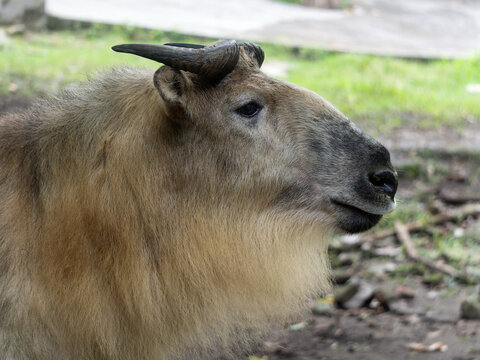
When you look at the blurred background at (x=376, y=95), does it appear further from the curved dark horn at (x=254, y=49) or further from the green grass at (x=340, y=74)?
the curved dark horn at (x=254, y=49)

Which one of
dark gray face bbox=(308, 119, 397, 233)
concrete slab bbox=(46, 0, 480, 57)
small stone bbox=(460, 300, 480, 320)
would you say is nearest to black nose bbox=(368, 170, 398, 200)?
dark gray face bbox=(308, 119, 397, 233)

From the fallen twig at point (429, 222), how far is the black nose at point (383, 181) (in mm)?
3182

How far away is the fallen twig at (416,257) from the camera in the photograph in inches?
221

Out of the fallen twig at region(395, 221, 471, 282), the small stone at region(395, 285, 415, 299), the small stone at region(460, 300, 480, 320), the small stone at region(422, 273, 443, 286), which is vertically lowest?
the small stone at region(395, 285, 415, 299)

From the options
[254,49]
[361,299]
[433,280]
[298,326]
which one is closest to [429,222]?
[433,280]

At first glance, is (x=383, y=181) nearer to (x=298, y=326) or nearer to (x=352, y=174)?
(x=352, y=174)

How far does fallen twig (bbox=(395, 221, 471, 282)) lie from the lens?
5602 millimetres

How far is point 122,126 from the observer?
3221 millimetres

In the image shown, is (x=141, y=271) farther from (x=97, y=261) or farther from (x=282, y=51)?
(x=282, y=51)

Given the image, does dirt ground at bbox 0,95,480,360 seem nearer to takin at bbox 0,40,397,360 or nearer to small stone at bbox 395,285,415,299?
small stone at bbox 395,285,415,299

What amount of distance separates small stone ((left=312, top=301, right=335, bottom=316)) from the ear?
2672mm

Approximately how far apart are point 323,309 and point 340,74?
6223 millimetres

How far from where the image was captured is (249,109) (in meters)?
3.19

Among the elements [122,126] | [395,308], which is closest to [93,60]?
[395,308]
